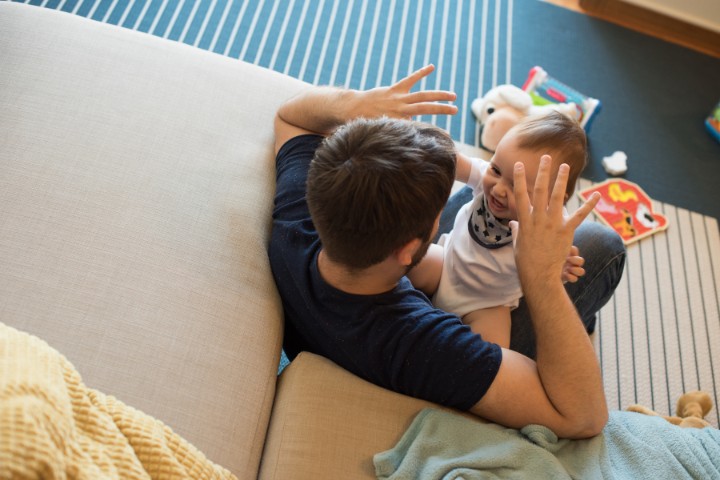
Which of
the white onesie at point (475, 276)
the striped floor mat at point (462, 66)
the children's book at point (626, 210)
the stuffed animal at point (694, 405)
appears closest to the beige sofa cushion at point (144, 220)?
the white onesie at point (475, 276)

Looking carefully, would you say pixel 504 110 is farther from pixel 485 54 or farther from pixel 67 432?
pixel 67 432

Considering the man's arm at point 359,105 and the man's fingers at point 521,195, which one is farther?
the man's arm at point 359,105

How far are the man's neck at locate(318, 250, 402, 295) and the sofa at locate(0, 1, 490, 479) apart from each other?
0.16m

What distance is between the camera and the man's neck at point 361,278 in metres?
1.07

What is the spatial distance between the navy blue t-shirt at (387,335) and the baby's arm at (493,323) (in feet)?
0.89

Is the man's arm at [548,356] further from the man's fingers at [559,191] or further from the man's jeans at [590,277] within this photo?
the man's jeans at [590,277]

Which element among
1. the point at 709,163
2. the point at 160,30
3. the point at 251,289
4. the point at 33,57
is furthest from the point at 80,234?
the point at 709,163

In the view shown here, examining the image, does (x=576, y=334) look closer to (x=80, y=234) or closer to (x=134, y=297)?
(x=134, y=297)

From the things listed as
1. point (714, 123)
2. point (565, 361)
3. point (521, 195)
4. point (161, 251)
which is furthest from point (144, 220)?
point (714, 123)

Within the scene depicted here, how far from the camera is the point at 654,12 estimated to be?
3041mm

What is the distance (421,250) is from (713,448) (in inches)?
27.0

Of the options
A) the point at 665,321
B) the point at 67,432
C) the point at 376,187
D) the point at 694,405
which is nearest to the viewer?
the point at 67,432

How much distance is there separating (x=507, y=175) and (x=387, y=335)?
0.53 metres

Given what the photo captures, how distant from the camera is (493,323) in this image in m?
1.39
